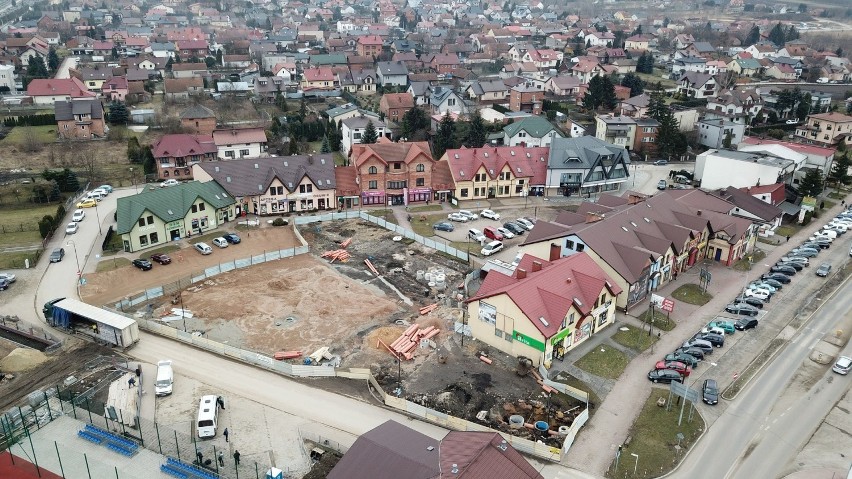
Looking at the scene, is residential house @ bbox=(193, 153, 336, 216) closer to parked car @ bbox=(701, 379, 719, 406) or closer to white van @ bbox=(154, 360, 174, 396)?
white van @ bbox=(154, 360, 174, 396)

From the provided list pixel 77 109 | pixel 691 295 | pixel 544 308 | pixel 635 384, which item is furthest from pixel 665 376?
pixel 77 109

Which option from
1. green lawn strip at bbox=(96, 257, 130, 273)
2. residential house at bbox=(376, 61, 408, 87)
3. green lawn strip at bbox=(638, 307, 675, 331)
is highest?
residential house at bbox=(376, 61, 408, 87)


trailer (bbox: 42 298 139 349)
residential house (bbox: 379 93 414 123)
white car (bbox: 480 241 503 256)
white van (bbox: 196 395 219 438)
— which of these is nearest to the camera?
white van (bbox: 196 395 219 438)

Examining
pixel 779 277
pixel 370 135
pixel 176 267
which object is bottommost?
pixel 779 277

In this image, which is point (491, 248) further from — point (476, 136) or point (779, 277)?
point (476, 136)

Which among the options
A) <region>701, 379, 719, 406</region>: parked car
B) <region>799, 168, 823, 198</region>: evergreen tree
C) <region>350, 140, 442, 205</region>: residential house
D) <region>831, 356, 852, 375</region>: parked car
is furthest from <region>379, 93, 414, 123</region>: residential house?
<region>831, 356, 852, 375</region>: parked car

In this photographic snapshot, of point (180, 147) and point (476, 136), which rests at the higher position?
point (180, 147)

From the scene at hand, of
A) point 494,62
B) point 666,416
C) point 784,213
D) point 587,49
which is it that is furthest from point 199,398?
point 587,49
